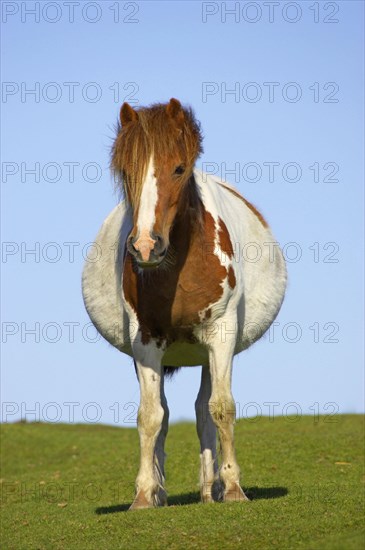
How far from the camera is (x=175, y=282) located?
11.6 meters

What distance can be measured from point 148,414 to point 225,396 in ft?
2.97

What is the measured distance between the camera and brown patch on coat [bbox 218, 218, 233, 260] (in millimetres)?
11864

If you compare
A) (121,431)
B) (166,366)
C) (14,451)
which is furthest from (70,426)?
(166,366)

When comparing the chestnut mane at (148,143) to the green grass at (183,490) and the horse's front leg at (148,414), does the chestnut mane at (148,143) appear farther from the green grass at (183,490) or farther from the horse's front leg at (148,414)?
the green grass at (183,490)

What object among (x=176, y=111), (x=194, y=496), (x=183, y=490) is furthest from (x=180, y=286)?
(x=183, y=490)

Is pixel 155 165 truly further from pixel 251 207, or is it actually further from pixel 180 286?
pixel 251 207

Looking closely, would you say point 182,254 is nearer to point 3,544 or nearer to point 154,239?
point 154,239

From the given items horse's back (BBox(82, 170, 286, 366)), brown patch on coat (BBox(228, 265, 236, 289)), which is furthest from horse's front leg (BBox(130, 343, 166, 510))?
brown patch on coat (BBox(228, 265, 236, 289))

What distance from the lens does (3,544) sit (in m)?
11.6

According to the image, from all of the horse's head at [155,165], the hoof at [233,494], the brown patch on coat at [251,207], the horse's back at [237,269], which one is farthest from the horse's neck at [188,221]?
the hoof at [233,494]

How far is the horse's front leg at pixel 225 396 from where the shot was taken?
11.8 meters

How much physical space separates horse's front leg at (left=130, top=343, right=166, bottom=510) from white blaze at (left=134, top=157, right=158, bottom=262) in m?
1.75

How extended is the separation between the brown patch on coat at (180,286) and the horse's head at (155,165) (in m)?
0.43

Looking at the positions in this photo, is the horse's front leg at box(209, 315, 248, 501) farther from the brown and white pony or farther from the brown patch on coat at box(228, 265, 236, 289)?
the brown patch on coat at box(228, 265, 236, 289)
